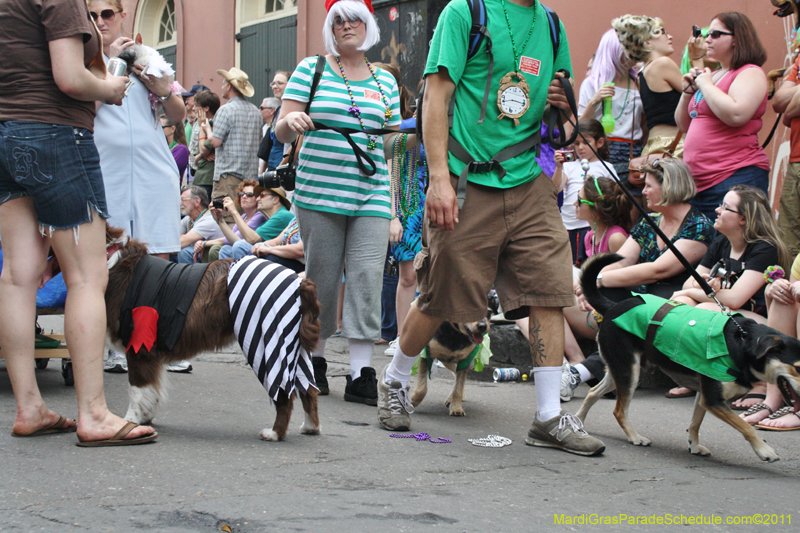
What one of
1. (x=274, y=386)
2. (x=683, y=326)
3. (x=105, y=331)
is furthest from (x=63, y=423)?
(x=683, y=326)

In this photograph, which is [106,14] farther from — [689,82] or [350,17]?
[689,82]

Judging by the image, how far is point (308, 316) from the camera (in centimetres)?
360

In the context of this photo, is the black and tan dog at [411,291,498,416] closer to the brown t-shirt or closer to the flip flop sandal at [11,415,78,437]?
the flip flop sandal at [11,415,78,437]

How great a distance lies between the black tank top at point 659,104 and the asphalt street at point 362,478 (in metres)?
2.81

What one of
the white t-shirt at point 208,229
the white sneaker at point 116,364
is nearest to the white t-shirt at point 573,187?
the white t-shirt at point 208,229

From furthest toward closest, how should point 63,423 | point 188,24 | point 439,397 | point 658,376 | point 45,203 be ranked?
point 188,24, point 658,376, point 439,397, point 63,423, point 45,203

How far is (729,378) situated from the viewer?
362 cm

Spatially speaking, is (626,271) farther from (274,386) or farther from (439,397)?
(274,386)

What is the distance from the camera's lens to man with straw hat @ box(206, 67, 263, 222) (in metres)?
9.62

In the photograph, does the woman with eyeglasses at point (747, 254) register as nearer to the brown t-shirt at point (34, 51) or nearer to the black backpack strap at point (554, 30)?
the black backpack strap at point (554, 30)

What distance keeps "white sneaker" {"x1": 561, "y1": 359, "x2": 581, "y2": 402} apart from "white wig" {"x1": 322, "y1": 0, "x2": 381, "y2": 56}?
2.46m

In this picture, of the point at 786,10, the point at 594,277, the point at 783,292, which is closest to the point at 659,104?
the point at 786,10

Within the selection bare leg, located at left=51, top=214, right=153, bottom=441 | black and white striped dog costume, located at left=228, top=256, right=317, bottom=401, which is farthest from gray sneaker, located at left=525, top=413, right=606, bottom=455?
bare leg, located at left=51, top=214, right=153, bottom=441

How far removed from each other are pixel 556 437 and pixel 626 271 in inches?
88.5
